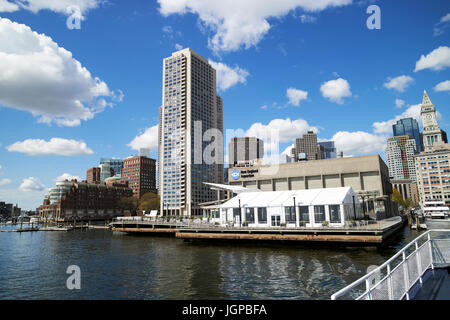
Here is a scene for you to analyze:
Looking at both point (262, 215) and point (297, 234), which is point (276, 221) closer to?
point (262, 215)

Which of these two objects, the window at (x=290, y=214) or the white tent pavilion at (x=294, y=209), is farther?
the window at (x=290, y=214)

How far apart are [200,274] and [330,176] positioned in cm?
6675

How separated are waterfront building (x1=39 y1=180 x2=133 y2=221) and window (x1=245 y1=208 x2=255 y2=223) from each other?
13671 centimetres

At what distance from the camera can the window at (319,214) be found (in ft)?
137

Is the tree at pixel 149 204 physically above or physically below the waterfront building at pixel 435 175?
below

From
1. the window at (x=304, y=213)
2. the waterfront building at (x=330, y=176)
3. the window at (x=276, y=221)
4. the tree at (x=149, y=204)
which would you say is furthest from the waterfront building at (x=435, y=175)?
the tree at (x=149, y=204)

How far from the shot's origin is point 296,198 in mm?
45344

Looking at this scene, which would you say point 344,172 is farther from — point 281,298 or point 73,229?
point 73,229

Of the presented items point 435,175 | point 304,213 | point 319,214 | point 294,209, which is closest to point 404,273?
point 319,214

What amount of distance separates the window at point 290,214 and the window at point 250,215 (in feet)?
19.8

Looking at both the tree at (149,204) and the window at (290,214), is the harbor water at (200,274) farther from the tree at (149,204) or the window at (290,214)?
the tree at (149,204)
